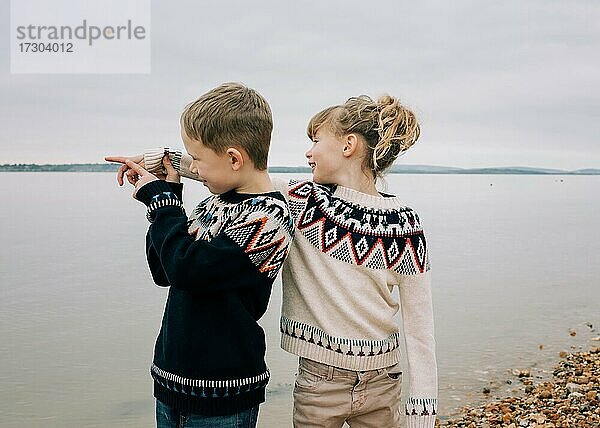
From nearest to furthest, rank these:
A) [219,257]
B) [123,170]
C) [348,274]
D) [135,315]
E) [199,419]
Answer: [219,257], [199,419], [123,170], [348,274], [135,315]

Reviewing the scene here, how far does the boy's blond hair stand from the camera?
6.66 feet

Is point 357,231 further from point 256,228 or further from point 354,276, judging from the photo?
point 256,228

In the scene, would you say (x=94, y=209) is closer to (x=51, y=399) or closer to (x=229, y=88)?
(x=51, y=399)

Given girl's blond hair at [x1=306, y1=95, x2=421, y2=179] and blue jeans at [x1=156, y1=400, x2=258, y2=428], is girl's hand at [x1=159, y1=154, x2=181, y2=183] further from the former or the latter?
blue jeans at [x1=156, y1=400, x2=258, y2=428]

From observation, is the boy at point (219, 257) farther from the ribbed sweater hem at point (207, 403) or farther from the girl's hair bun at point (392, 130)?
the girl's hair bun at point (392, 130)

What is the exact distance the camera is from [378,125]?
7.81ft

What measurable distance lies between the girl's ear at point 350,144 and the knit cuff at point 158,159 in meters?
0.48

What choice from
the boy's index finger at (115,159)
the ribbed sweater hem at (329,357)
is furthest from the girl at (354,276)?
the boy's index finger at (115,159)

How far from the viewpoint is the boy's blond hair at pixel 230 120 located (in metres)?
2.03

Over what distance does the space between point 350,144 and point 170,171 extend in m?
0.52

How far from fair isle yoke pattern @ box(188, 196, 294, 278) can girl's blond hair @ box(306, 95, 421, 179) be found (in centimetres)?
40

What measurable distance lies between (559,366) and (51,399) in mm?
3421

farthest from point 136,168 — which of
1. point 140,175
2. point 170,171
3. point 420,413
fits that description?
point 420,413

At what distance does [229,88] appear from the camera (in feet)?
6.80
